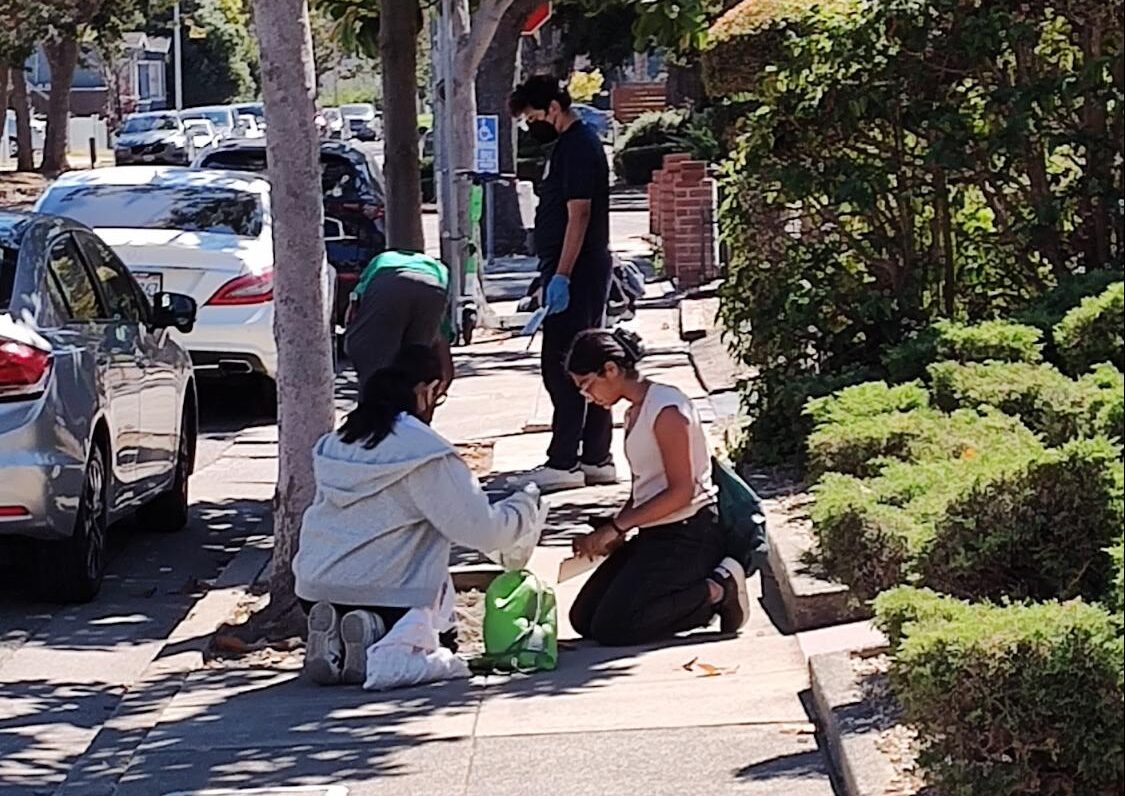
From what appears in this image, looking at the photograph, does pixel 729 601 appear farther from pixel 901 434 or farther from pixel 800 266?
pixel 800 266

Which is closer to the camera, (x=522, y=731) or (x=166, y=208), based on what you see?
(x=522, y=731)

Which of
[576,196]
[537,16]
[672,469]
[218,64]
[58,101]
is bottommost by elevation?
[672,469]

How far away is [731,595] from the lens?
770 centimetres


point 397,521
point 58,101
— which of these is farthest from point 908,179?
point 58,101

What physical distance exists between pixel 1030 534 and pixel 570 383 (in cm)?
526

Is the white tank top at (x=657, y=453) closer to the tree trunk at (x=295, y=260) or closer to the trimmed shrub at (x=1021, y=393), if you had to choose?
the trimmed shrub at (x=1021, y=393)

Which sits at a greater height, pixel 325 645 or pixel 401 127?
pixel 401 127

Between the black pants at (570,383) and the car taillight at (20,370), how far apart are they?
271cm

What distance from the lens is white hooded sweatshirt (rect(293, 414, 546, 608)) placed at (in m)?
7.21

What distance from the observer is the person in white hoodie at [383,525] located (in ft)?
23.7

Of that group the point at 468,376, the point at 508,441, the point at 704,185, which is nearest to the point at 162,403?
the point at 508,441

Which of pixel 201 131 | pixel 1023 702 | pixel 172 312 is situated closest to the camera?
pixel 1023 702

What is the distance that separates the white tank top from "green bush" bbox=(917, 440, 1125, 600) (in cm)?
215

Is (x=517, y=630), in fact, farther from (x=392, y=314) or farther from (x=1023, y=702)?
(x=1023, y=702)
